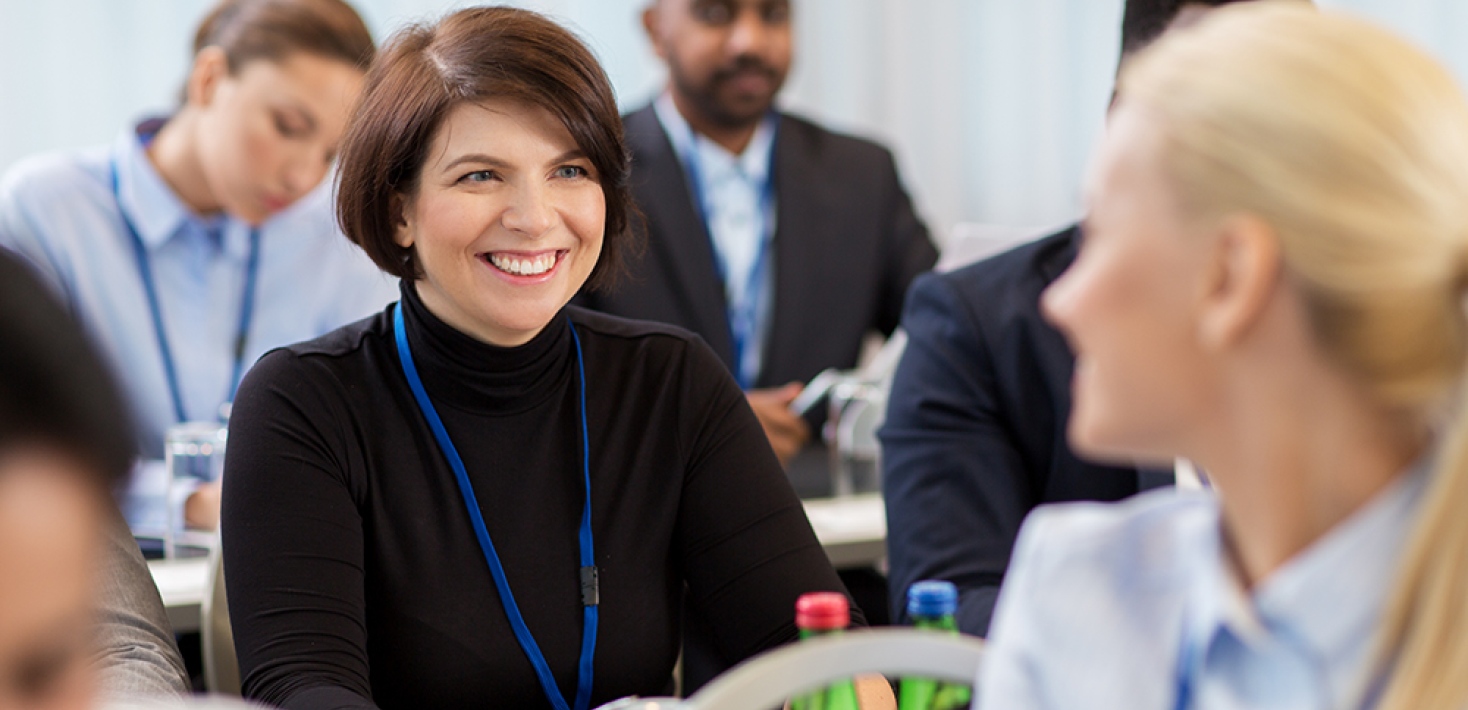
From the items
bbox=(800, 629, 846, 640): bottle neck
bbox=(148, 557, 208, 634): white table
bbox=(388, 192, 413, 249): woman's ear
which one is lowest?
bbox=(148, 557, 208, 634): white table

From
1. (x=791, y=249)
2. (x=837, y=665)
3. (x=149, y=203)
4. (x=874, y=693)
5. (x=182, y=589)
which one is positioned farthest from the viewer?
(x=791, y=249)

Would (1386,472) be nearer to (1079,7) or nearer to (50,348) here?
(50,348)

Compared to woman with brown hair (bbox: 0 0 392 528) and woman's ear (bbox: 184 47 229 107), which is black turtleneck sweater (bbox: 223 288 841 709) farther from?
woman's ear (bbox: 184 47 229 107)

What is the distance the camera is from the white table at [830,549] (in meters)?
1.86

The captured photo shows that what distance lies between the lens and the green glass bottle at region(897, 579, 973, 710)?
1.01 metres

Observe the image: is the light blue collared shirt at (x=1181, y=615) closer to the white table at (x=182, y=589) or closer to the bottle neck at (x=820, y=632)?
the bottle neck at (x=820, y=632)

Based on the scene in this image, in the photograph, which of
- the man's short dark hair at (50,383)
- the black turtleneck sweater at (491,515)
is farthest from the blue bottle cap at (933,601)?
the man's short dark hair at (50,383)

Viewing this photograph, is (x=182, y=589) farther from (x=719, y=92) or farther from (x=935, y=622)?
(x=719, y=92)

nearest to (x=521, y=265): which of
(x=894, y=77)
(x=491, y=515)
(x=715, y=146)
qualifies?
(x=491, y=515)

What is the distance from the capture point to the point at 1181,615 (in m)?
0.77

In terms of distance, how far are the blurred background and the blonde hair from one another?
3304mm

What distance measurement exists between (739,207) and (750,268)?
161mm

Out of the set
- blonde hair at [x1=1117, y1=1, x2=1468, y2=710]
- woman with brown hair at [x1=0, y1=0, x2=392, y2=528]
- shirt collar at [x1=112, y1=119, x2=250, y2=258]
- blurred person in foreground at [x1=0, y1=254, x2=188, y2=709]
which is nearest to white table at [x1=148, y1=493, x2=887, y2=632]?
woman with brown hair at [x1=0, y1=0, x2=392, y2=528]

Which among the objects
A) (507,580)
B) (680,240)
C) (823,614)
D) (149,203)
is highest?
(823,614)
